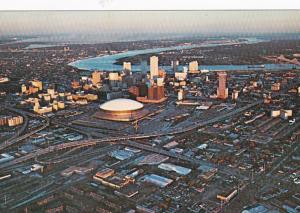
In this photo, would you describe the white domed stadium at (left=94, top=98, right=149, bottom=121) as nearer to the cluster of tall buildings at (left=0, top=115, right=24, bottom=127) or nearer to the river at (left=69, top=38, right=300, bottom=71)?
the cluster of tall buildings at (left=0, top=115, right=24, bottom=127)

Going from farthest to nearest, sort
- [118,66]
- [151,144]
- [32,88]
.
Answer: [118,66] → [32,88] → [151,144]

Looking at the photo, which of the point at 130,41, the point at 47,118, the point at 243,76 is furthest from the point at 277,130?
the point at 130,41

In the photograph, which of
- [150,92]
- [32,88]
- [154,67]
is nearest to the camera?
[150,92]

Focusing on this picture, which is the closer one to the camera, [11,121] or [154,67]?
[11,121]

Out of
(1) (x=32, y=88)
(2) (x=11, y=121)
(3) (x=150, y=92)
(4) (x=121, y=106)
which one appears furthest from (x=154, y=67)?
(2) (x=11, y=121)

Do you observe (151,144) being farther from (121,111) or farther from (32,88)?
(32,88)

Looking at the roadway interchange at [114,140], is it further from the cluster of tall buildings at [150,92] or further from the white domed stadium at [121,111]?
the cluster of tall buildings at [150,92]

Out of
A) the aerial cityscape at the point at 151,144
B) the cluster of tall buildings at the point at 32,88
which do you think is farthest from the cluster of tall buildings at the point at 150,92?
the cluster of tall buildings at the point at 32,88

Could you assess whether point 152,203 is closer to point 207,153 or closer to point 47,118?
point 207,153

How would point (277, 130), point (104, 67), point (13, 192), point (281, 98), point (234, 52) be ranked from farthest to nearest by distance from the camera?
point (234, 52) < point (104, 67) < point (281, 98) < point (277, 130) < point (13, 192)
